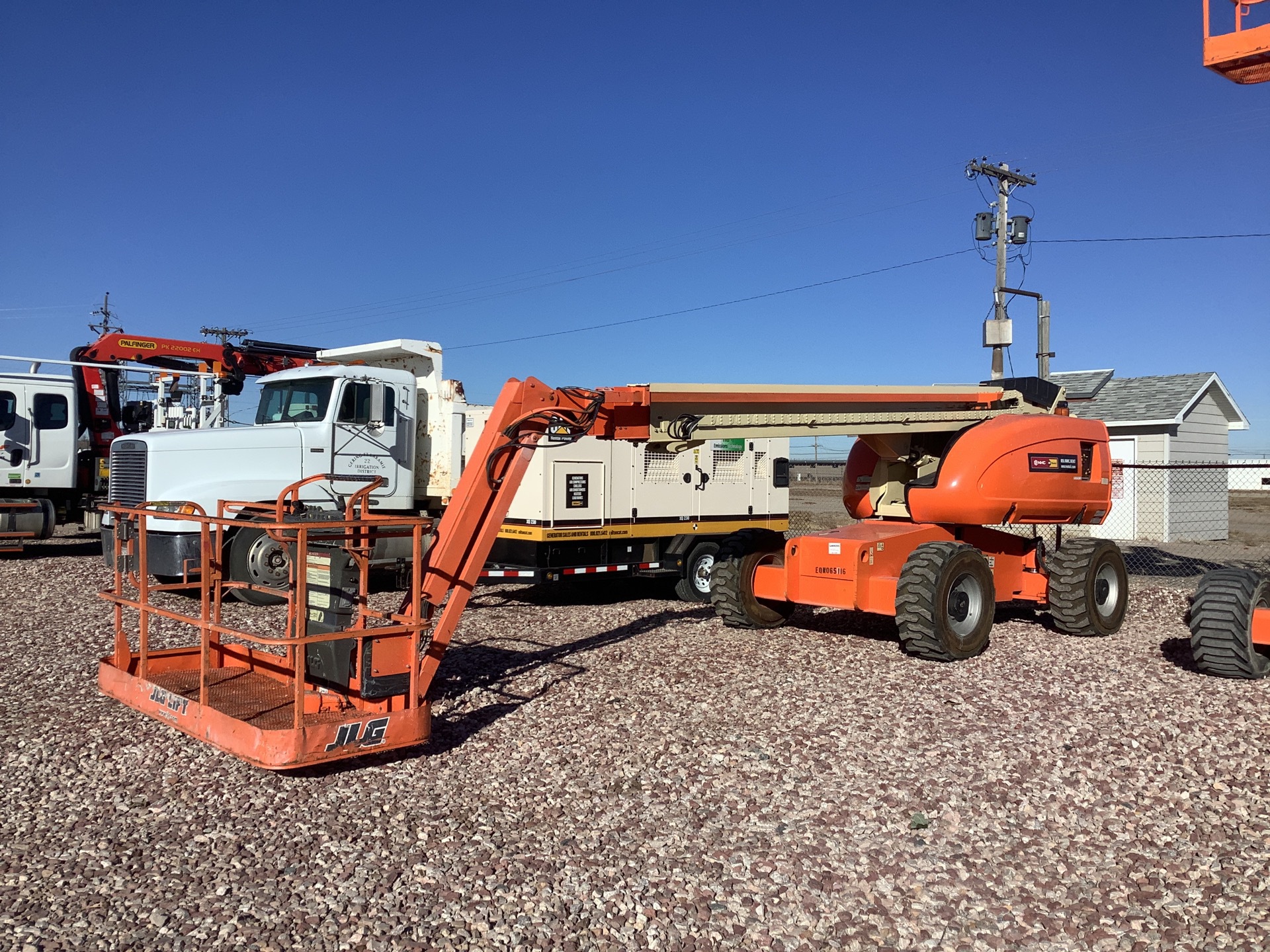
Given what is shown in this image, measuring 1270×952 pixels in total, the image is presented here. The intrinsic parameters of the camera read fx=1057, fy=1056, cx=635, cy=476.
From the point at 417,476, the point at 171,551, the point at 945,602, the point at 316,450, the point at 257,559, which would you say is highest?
the point at 316,450

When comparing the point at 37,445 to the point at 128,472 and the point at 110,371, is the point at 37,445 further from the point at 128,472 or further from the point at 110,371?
the point at 128,472

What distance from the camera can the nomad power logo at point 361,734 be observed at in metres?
5.67

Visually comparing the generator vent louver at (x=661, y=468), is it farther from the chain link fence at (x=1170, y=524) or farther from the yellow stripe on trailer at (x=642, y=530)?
the chain link fence at (x=1170, y=524)

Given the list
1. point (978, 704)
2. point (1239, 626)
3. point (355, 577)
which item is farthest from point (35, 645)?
point (1239, 626)

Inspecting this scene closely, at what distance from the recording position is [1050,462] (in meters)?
Answer: 10.1

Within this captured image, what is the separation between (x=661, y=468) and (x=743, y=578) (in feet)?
8.02

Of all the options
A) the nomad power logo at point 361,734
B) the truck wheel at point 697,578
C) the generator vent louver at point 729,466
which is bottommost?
the nomad power logo at point 361,734

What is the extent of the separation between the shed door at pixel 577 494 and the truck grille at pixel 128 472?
475cm

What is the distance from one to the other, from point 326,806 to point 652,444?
3835 mm

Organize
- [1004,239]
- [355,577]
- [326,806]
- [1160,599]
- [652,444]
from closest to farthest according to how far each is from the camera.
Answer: [326,806] → [355,577] → [652,444] → [1160,599] → [1004,239]

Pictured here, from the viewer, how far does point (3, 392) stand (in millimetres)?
16344

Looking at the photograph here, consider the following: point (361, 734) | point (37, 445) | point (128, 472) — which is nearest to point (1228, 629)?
point (361, 734)

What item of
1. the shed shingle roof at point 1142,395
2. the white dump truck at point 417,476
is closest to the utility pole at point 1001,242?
the shed shingle roof at point 1142,395

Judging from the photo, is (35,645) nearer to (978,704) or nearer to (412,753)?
(412,753)
